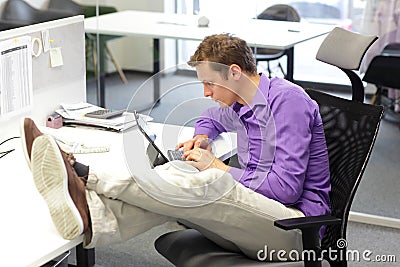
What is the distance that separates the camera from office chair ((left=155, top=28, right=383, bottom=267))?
6.81 ft

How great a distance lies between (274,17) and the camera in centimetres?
401

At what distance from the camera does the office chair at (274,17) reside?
4.01 meters

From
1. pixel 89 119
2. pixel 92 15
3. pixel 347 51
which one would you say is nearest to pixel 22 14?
pixel 92 15

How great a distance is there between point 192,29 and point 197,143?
1.99m

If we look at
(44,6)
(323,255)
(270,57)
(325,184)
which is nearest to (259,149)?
(325,184)

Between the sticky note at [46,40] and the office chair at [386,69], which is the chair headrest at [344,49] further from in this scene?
the sticky note at [46,40]

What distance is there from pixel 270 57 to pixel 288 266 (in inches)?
85.6

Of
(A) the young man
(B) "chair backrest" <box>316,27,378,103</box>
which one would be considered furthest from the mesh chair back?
(A) the young man

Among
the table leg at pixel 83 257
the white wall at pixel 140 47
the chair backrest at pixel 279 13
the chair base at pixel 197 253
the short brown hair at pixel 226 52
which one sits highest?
the short brown hair at pixel 226 52

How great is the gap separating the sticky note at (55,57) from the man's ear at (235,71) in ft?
3.01

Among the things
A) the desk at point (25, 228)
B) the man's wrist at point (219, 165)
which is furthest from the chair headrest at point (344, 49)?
the desk at point (25, 228)

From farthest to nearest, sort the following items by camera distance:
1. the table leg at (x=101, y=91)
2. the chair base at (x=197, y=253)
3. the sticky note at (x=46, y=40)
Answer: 1. the table leg at (x=101, y=91)
2. the sticky note at (x=46, y=40)
3. the chair base at (x=197, y=253)

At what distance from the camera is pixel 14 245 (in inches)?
70.4

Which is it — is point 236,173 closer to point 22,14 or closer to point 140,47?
point 22,14
